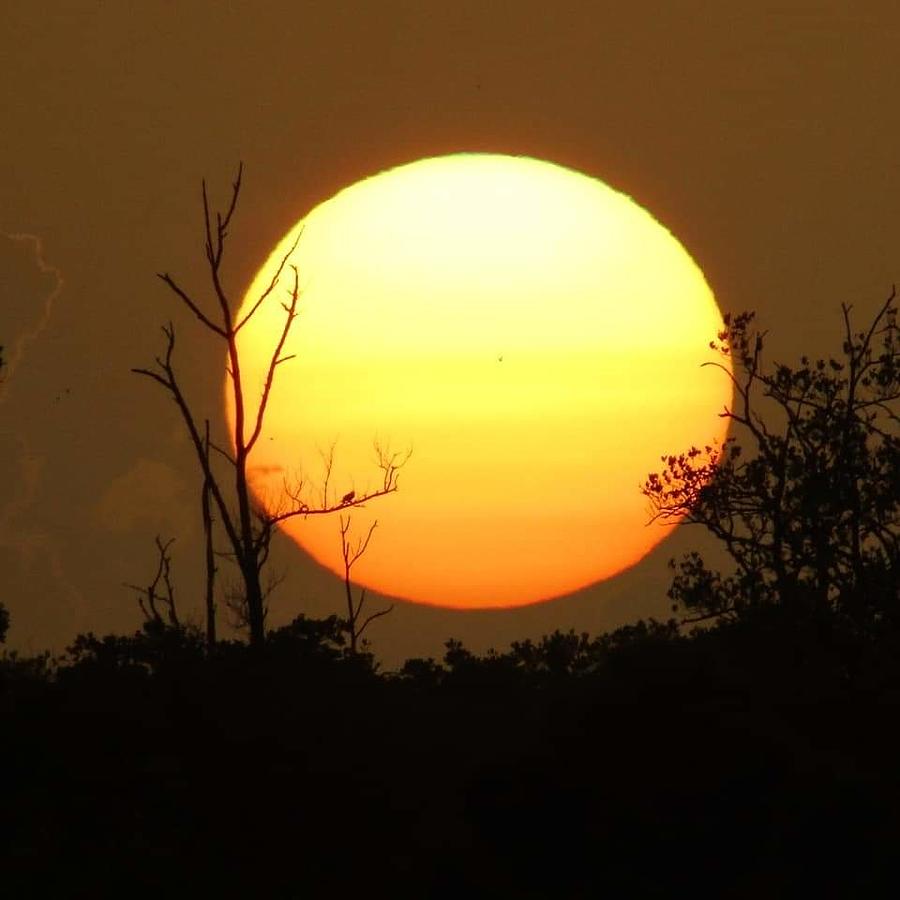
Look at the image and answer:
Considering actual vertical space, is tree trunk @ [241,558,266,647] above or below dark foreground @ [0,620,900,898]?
above

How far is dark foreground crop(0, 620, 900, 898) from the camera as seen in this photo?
1936cm

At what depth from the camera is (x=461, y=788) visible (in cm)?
2095

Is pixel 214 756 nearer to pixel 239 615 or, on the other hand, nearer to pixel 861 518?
pixel 861 518

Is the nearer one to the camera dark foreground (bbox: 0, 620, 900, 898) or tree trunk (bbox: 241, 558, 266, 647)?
dark foreground (bbox: 0, 620, 900, 898)

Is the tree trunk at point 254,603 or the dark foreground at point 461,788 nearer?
the dark foreground at point 461,788

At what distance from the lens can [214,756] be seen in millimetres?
22688

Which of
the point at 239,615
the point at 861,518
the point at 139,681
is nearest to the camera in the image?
the point at 139,681

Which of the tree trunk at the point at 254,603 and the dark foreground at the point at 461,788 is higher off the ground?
the tree trunk at the point at 254,603

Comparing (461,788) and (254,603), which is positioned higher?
(254,603)

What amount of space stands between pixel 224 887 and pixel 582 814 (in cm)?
394

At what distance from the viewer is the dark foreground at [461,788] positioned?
1936cm

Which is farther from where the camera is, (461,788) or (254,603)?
(254,603)

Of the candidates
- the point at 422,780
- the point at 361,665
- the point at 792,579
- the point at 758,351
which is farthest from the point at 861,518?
the point at 422,780

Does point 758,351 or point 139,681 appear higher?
point 758,351
